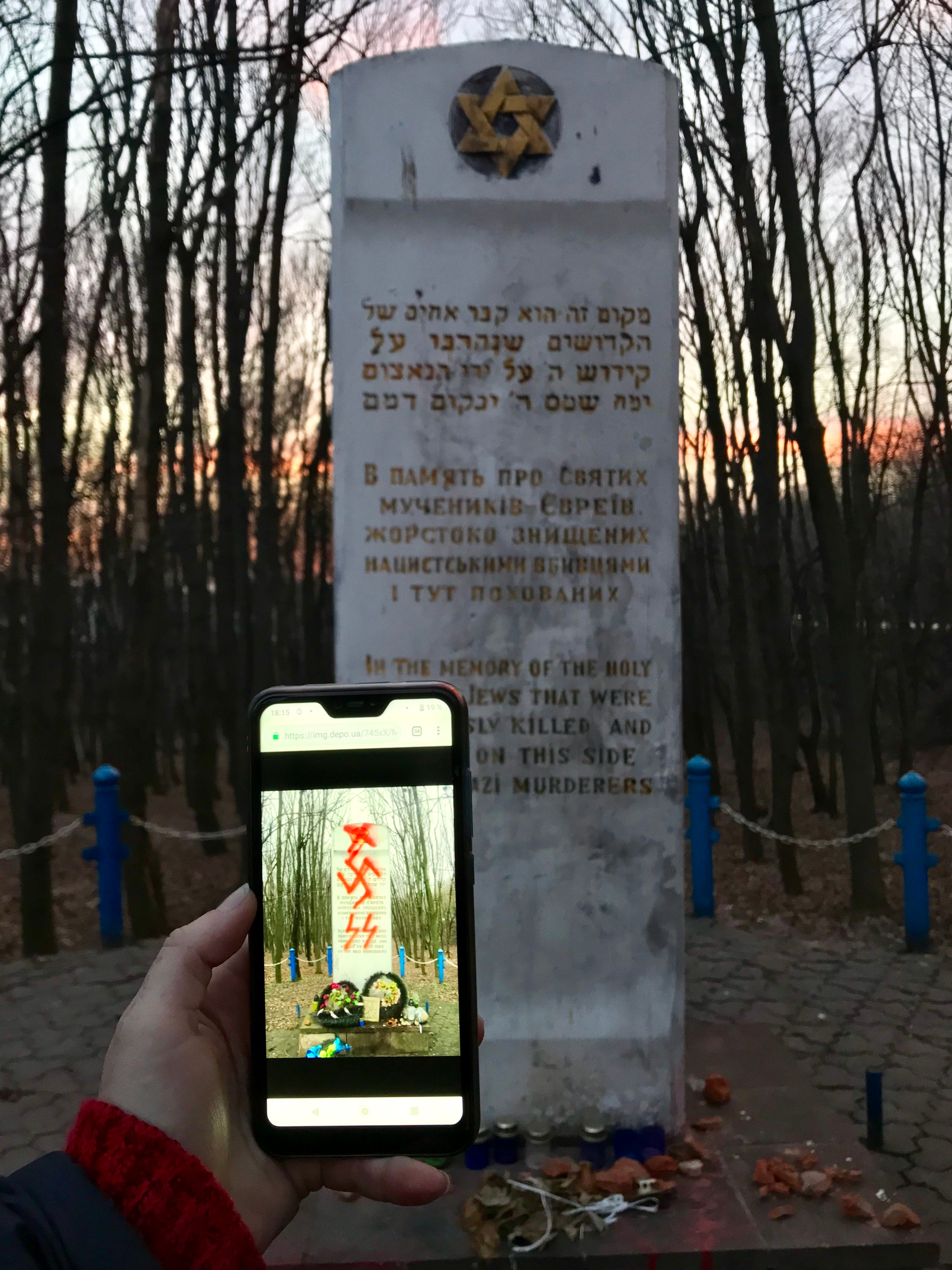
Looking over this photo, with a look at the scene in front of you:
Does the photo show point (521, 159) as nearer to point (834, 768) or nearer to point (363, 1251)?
point (363, 1251)

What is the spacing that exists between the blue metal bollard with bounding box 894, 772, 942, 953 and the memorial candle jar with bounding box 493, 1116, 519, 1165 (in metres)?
4.09

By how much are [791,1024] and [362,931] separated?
15.2 ft

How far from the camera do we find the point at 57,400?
7586 mm

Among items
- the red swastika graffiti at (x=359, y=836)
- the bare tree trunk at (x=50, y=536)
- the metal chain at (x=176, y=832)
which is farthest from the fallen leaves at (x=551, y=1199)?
the bare tree trunk at (x=50, y=536)

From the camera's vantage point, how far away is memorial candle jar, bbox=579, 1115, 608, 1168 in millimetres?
3648

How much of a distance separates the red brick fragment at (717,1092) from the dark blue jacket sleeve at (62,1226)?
342 cm

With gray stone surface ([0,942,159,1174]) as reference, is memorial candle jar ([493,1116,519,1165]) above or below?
above

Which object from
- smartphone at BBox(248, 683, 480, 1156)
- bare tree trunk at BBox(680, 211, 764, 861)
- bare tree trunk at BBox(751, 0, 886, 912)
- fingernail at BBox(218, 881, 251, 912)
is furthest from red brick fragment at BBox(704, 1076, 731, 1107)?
bare tree trunk at BBox(680, 211, 764, 861)

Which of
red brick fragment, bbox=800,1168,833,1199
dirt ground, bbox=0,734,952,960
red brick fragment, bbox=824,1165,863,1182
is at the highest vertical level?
red brick fragment, bbox=800,1168,833,1199

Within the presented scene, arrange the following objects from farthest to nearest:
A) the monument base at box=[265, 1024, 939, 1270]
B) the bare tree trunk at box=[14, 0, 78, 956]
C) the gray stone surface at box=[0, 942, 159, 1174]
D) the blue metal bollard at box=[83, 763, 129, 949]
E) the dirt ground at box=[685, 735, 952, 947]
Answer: the dirt ground at box=[685, 735, 952, 947] < the blue metal bollard at box=[83, 763, 129, 949] < the bare tree trunk at box=[14, 0, 78, 956] < the gray stone surface at box=[0, 942, 159, 1174] < the monument base at box=[265, 1024, 939, 1270]

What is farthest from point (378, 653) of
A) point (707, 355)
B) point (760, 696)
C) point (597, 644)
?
point (760, 696)

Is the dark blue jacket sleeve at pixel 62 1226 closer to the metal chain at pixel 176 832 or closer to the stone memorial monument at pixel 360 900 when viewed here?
the stone memorial monument at pixel 360 900

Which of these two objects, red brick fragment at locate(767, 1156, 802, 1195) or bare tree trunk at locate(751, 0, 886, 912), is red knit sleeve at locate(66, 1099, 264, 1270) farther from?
bare tree trunk at locate(751, 0, 886, 912)

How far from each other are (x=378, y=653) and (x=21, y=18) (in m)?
4.87
